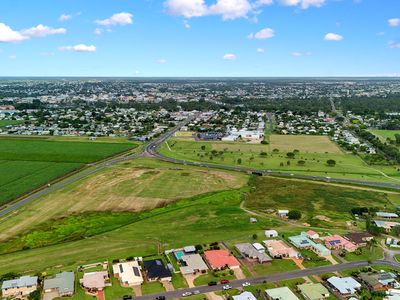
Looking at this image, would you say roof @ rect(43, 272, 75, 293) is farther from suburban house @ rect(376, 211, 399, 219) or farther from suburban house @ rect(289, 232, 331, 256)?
suburban house @ rect(376, 211, 399, 219)

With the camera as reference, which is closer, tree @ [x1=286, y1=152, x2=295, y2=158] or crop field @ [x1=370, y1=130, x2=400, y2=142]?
tree @ [x1=286, y1=152, x2=295, y2=158]

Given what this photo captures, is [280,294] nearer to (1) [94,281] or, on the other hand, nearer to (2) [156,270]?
(2) [156,270]

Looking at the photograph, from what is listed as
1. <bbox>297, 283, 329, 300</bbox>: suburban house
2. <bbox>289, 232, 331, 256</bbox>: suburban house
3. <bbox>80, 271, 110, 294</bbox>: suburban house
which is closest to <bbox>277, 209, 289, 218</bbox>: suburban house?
<bbox>289, 232, 331, 256</bbox>: suburban house

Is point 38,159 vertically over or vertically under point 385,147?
under

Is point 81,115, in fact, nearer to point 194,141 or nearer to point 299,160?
point 194,141

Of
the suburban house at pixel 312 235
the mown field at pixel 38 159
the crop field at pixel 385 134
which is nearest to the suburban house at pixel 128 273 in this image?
the suburban house at pixel 312 235

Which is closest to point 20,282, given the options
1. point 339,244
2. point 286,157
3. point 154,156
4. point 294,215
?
point 339,244

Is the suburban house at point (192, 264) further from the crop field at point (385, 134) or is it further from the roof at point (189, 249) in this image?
the crop field at point (385, 134)
